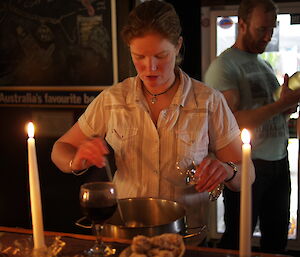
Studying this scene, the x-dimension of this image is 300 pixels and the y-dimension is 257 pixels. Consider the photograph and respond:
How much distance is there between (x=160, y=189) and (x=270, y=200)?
1.21 m

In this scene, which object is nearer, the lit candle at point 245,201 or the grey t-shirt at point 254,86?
the lit candle at point 245,201

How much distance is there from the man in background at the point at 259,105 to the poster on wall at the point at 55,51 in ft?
2.57

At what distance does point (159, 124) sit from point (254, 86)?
0.96 meters

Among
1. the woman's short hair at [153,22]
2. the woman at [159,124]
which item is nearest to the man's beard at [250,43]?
the woman at [159,124]

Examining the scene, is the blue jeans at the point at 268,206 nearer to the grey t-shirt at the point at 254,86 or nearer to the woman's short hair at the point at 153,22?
the grey t-shirt at the point at 254,86

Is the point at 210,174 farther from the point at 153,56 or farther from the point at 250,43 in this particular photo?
the point at 250,43

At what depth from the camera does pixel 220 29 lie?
319 centimetres

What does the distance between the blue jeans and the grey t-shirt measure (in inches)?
3.2

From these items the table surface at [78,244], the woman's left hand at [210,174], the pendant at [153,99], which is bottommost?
the table surface at [78,244]

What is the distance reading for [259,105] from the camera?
8.14 ft

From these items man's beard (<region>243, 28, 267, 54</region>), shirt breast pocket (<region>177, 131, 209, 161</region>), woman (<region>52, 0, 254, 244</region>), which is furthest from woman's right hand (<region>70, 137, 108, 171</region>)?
man's beard (<region>243, 28, 267, 54</region>)

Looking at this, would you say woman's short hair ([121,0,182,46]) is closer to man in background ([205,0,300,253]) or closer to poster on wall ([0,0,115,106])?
man in background ([205,0,300,253])

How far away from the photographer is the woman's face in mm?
1528

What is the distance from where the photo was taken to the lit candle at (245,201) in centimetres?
92
